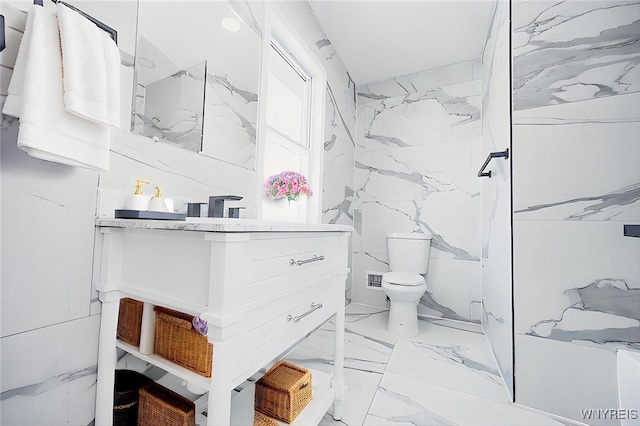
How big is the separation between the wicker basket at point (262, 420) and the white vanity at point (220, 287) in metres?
0.06

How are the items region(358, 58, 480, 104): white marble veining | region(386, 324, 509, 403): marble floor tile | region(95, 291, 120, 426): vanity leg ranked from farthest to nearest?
1. region(358, 58, 480, 104): white marble veining
2. region(386, 324, 509, 403): marble floor tile
3. region(95, 291, 120, 426): vanity leg

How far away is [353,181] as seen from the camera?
9.67ft

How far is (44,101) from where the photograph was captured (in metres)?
0.64

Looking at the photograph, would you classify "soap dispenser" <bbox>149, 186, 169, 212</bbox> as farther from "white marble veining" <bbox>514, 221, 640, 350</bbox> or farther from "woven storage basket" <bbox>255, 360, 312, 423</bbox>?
"white marble veining" <bbox>514, 221, 640, 350</bbox>

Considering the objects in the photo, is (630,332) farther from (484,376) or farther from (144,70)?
(144,70)

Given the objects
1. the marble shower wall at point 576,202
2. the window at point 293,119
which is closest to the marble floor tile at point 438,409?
the marble shower wall at point 576,202

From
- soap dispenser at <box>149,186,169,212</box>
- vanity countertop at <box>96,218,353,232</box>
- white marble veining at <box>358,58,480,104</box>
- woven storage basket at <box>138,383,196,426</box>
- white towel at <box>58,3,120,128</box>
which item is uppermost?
white marble veining at <box>358,58,480,104</box>

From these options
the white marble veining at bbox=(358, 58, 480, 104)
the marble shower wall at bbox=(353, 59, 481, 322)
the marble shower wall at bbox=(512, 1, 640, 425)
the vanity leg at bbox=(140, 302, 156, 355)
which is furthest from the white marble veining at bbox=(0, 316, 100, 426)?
the white marble veining at bbox=(358, 58, 480, 104)

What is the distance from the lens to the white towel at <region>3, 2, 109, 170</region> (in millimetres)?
616

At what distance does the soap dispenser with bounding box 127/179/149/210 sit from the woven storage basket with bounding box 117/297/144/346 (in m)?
0.32

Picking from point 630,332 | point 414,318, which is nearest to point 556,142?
point 630,332

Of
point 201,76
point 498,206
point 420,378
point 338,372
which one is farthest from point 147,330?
point 498,206

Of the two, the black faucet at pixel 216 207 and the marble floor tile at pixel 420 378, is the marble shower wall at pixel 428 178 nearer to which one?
the marble floor tile at pixel 420 378

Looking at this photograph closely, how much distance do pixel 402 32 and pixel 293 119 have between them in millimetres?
1158
